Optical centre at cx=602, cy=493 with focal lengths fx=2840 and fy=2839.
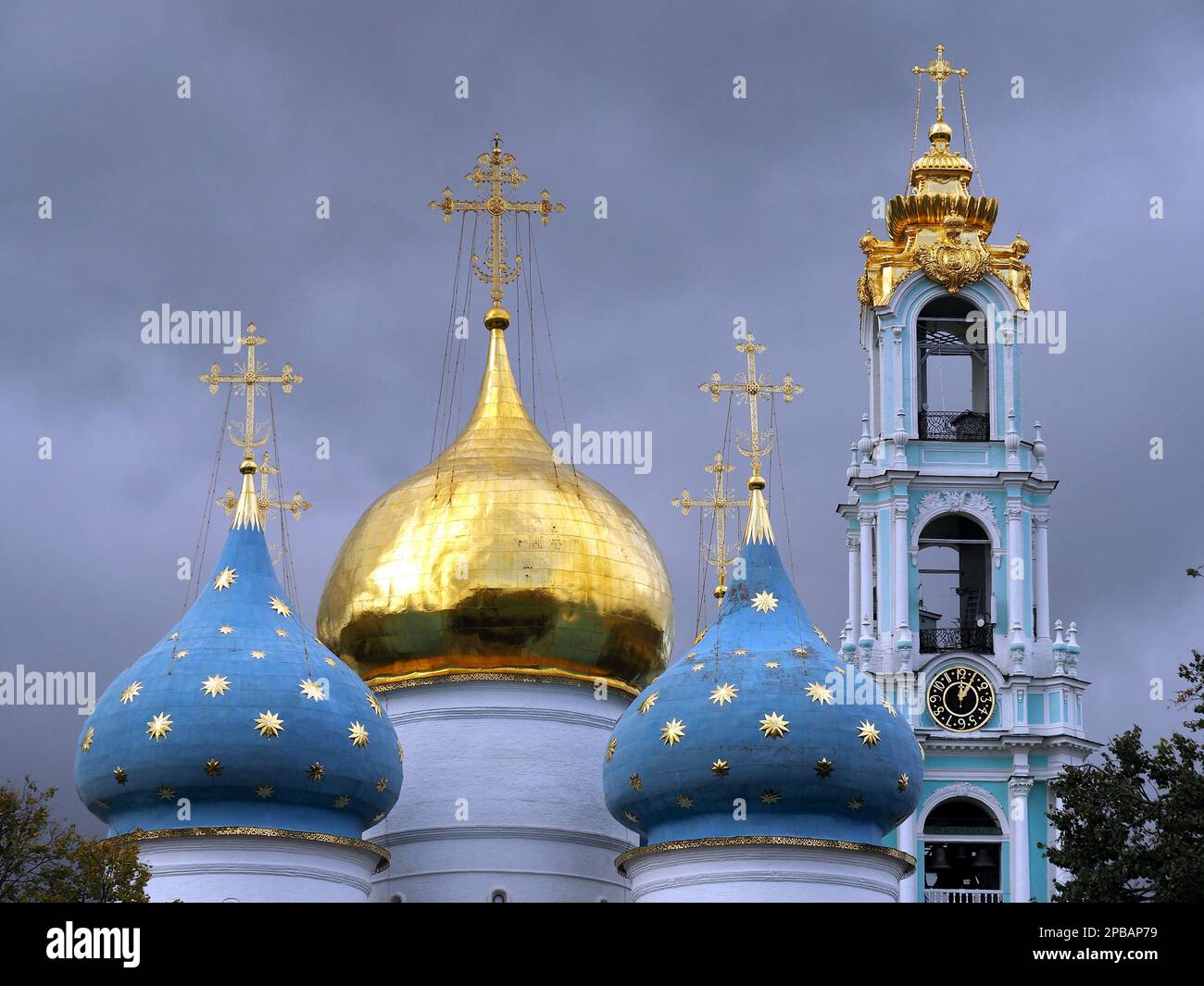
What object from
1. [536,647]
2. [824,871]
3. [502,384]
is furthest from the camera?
[502,384]

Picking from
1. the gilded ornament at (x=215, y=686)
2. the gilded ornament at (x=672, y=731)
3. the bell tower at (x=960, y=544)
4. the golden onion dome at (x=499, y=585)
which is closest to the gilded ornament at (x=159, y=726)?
the gilded ornament at (x=215, y=686)

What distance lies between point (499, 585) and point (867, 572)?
538 inches

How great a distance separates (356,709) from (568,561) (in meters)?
4.38

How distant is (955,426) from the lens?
155 ft

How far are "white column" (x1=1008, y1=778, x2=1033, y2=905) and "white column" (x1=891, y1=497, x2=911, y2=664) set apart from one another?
2665 mm

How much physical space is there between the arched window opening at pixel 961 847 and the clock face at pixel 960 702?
1247 mm

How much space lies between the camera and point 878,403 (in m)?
47.5

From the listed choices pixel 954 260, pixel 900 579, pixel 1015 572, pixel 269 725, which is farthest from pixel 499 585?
pixel 954 260

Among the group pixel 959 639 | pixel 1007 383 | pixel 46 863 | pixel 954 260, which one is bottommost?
pixel 46 863

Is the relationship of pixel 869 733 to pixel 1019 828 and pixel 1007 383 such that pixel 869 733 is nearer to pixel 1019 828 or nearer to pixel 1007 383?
pixel 1019 828

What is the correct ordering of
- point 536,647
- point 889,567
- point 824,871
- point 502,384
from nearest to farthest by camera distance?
point 824,871 < point 536,647 < point 502,384 < point 889,567

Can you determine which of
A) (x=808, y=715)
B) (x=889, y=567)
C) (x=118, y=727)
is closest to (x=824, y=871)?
(x=808, y=715)

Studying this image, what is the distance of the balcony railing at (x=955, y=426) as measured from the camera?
47031 millimetres
